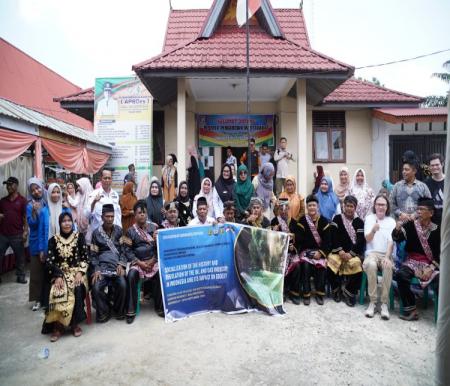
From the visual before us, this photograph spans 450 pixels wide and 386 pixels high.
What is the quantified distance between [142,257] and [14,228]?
2845 millimetres

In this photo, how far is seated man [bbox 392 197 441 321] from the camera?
4.02 metres

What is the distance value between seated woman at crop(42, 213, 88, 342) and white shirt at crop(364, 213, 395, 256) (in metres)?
3.74

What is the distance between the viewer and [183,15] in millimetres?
10562

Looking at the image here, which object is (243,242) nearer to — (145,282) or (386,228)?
(145,282)

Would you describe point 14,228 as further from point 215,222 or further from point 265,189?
point 265,189

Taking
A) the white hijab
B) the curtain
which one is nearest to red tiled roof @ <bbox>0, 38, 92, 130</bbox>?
the curtain

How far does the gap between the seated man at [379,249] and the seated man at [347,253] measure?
0.13 m

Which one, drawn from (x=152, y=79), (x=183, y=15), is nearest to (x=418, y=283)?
(x=152, y=79)

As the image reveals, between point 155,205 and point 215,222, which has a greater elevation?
point 155,205

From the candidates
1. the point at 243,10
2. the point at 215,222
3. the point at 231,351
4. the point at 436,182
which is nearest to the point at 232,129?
the point at 243,10

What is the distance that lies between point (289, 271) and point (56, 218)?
11.3 feet

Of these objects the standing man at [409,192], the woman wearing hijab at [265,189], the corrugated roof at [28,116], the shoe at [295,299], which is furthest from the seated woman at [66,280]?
the standing man at [409,192]

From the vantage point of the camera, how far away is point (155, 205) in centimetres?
522

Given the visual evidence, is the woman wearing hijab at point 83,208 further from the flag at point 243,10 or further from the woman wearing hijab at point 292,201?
the flag at point 243,10
